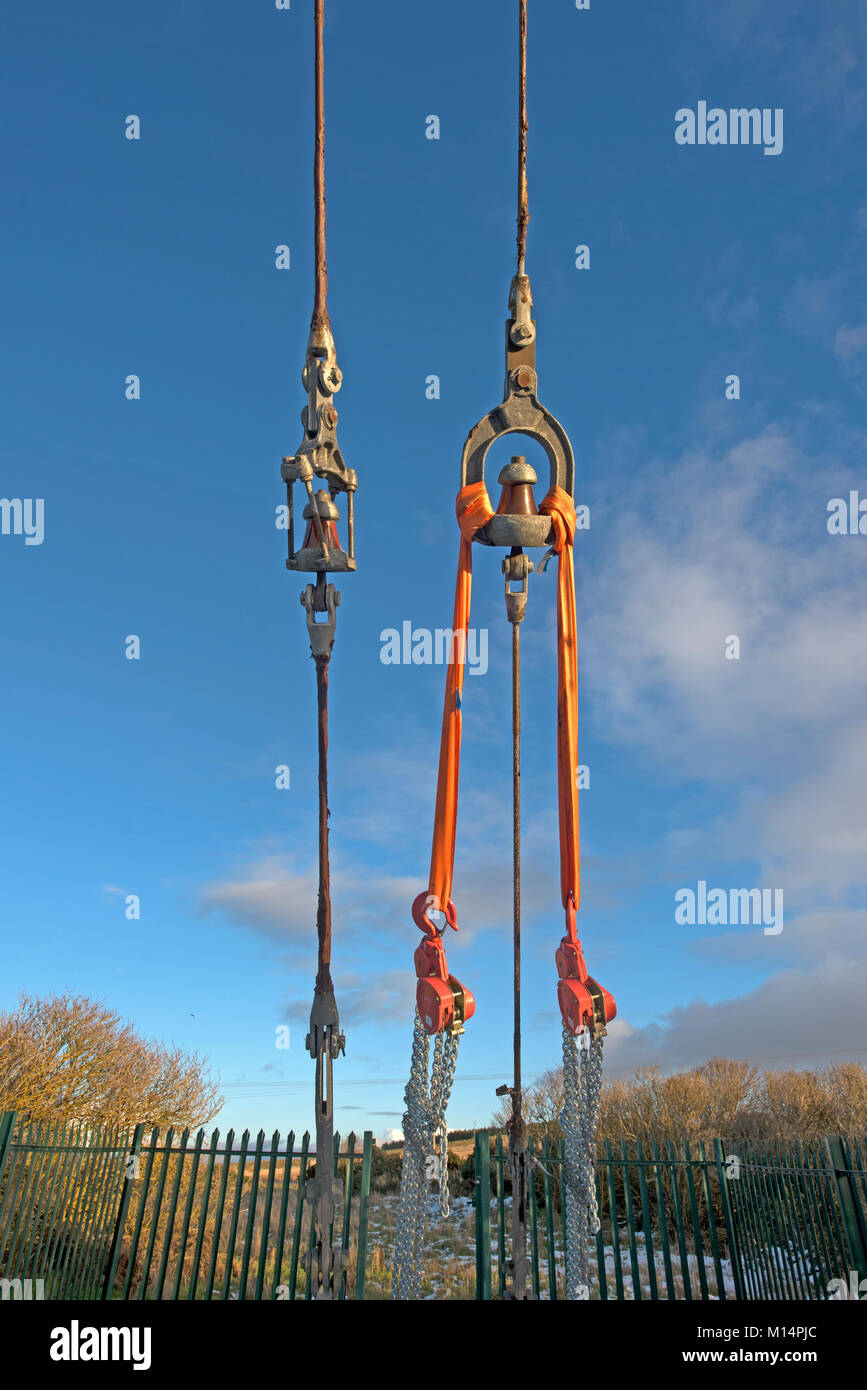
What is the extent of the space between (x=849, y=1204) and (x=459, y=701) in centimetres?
581

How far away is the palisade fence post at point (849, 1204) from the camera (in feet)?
25.8

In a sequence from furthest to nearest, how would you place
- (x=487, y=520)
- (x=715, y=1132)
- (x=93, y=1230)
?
(x=715, y=1132)
(x=93, y=1230)
(x=487, y=520)

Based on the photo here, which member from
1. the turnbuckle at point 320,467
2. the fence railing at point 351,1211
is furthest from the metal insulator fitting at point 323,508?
the fence railing at point 351,1211

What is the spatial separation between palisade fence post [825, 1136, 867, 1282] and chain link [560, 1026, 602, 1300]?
12.7 ft

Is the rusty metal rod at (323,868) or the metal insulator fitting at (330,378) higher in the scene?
the metal insulator fitting at (330,378)

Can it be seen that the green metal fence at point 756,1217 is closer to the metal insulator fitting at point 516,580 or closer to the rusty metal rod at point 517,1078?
the rusty metal rod at point 517,1078

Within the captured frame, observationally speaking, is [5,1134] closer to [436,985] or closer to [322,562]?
[436,985]

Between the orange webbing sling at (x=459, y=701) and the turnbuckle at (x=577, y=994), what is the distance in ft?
0.66

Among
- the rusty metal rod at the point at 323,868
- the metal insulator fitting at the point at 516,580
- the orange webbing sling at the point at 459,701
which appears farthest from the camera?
the metal insulator fitting at the point at 516,580

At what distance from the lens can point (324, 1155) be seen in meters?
5.14

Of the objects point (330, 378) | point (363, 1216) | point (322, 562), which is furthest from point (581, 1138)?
point (330, 378)
